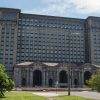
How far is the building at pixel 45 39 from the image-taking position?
165 m

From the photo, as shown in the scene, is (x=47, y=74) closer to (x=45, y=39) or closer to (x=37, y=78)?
(x=37, y=78)

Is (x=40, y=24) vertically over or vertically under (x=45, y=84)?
over

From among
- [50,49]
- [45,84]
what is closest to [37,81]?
[45,84]

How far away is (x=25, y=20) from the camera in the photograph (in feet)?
576

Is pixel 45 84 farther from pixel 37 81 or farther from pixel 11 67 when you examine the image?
pixel 11 67

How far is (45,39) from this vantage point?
174500 mm

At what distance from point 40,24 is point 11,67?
4012 cm

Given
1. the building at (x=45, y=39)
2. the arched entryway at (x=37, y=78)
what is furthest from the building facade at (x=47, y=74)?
the building at (x=45, y=39)

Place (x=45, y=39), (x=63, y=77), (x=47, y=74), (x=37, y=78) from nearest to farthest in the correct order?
(x=47, y=74) < (x=37, y=78) < (x=63, y=77) < (x=45, y=39)

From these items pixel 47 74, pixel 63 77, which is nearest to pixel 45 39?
pixel 63 77

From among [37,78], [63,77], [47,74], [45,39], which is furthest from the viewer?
[45,39]

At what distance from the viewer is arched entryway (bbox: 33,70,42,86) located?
13388cm

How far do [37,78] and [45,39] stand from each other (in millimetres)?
45363

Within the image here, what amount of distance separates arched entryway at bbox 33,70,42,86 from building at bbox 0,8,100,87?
28.9 m
